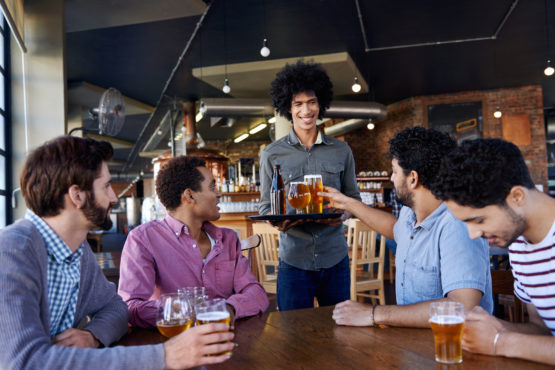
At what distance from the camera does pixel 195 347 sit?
91 centimetres

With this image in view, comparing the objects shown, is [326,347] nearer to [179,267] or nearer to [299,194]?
[179,267]

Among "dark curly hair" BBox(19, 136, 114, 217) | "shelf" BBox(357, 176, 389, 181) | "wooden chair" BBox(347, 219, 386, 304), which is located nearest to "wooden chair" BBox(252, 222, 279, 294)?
"wooden chair" BBox(347, 219, 386, 304)

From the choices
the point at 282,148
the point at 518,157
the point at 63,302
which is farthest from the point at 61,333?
the point at 282,148

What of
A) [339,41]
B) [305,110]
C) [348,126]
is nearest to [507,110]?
[348,126]

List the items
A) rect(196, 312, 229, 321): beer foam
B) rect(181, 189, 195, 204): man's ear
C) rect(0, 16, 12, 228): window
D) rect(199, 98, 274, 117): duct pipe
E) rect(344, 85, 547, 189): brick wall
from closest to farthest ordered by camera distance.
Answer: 1. rect(196, 312, 229, 321): beer foam
2. rect(181, 189, 195, 204): man's ear
3. rect(0, 16, 12, 228): window
4. rect(199, 98, 274, 117): duct pipe
5. rect(344, 85, 547, 189): brick wall

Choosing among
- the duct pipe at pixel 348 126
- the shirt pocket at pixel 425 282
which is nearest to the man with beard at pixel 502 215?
the shirt pocket at pixel 425 282

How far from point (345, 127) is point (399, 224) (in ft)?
26.2

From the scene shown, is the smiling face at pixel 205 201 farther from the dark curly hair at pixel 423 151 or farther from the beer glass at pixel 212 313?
the beer glass at pixel 212 313

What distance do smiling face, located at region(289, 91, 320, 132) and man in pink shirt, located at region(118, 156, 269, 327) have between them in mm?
619

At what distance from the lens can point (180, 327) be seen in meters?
1.12

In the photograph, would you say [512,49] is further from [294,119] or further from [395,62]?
[294,119]

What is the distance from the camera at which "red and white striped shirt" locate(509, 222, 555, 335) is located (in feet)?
3.87

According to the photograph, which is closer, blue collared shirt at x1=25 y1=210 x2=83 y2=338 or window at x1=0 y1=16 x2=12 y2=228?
blue collared shirt at x1=25 y1=210 x2=83 y2=338

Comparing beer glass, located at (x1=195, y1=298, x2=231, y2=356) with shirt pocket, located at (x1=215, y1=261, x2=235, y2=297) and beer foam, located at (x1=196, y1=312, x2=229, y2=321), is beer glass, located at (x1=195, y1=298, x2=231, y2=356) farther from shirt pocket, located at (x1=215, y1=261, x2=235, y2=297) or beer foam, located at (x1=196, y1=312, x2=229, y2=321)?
shirt pocket, located at (x1=215, y1=261, x2=235, y2=297)
